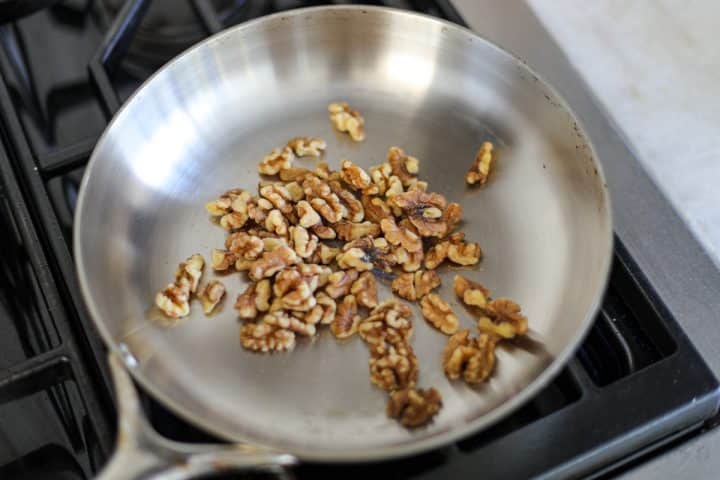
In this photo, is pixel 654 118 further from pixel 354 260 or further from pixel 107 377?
pixel 107 377

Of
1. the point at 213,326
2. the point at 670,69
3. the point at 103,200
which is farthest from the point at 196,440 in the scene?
the point at 670,69

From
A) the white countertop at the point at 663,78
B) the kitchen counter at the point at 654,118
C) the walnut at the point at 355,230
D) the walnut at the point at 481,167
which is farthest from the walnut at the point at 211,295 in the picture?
the white countertop at the point at 663,78

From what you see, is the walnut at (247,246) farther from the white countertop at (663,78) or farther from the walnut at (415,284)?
the white countertop at (663,78)

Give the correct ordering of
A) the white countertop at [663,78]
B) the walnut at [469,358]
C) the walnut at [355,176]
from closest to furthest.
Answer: the walnut at [469,358]
the walnut at [355,176]
the white countertop at [663,78]

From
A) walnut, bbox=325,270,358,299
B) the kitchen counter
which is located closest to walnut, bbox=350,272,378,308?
walnut, bbox=325,270,358,299

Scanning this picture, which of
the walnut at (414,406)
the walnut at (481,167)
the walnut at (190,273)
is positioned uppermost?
the walnut at (190,273)

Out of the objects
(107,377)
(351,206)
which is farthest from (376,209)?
(107,377)
